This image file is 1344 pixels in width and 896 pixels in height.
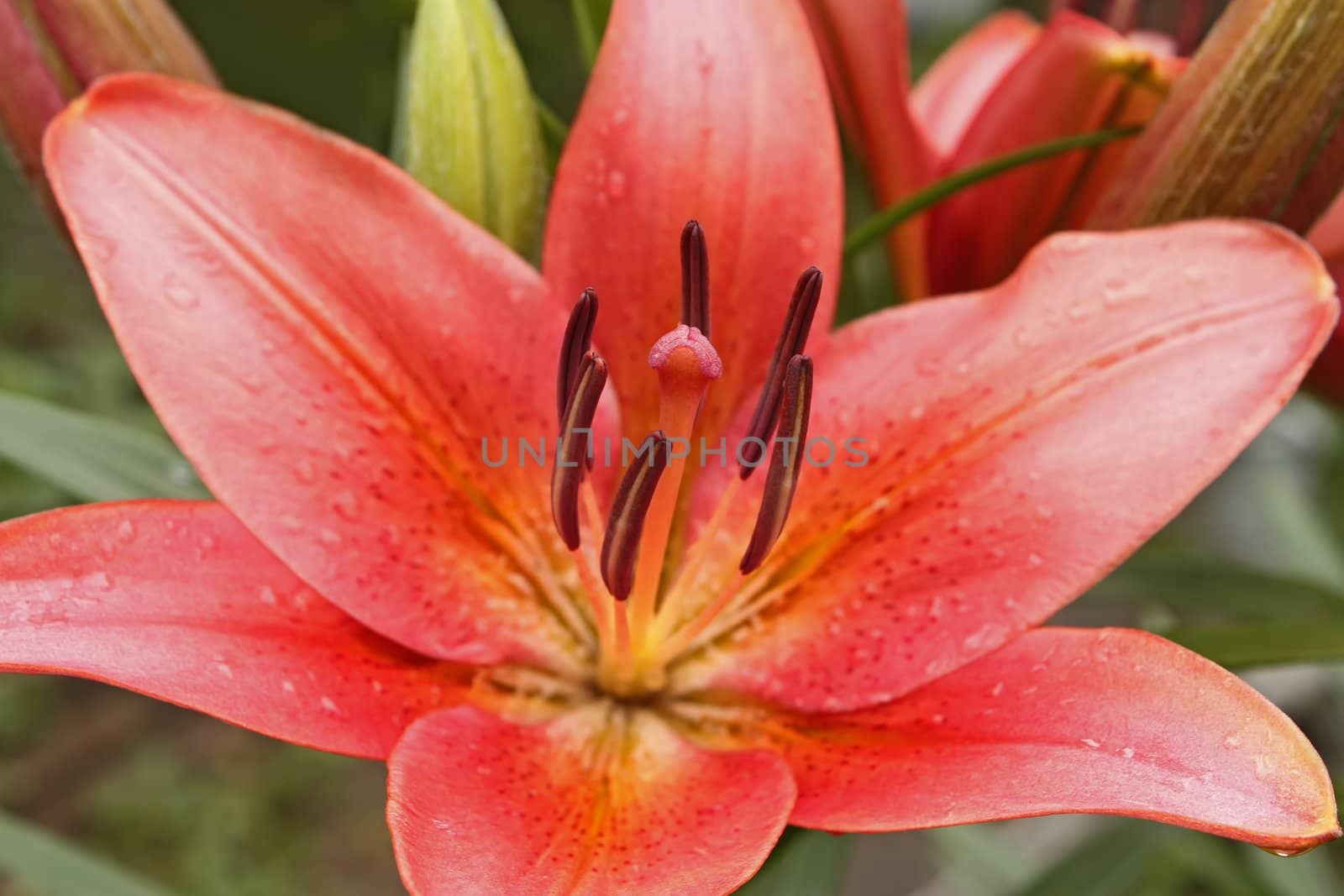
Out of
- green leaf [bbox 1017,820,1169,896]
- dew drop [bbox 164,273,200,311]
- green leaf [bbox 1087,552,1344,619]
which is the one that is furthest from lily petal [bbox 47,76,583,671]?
green leaf [bbox 1017,820,1169,896]

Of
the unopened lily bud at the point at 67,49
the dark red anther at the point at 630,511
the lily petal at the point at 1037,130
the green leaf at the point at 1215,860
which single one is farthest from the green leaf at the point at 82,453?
the green leaf at the point at 1215,860

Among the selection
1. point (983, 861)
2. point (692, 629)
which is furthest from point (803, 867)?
point (983, 861)

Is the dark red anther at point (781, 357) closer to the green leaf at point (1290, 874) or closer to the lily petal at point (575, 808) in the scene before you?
the lily petal at point (575, 808)

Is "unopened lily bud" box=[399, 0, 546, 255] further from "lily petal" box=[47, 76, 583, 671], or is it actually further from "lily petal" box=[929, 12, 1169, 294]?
"lily petal" box=[929, 12, 1169, 294]

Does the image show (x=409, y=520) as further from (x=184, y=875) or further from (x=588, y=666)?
(x=184, y=875)

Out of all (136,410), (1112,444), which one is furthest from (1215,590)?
(136,410)
